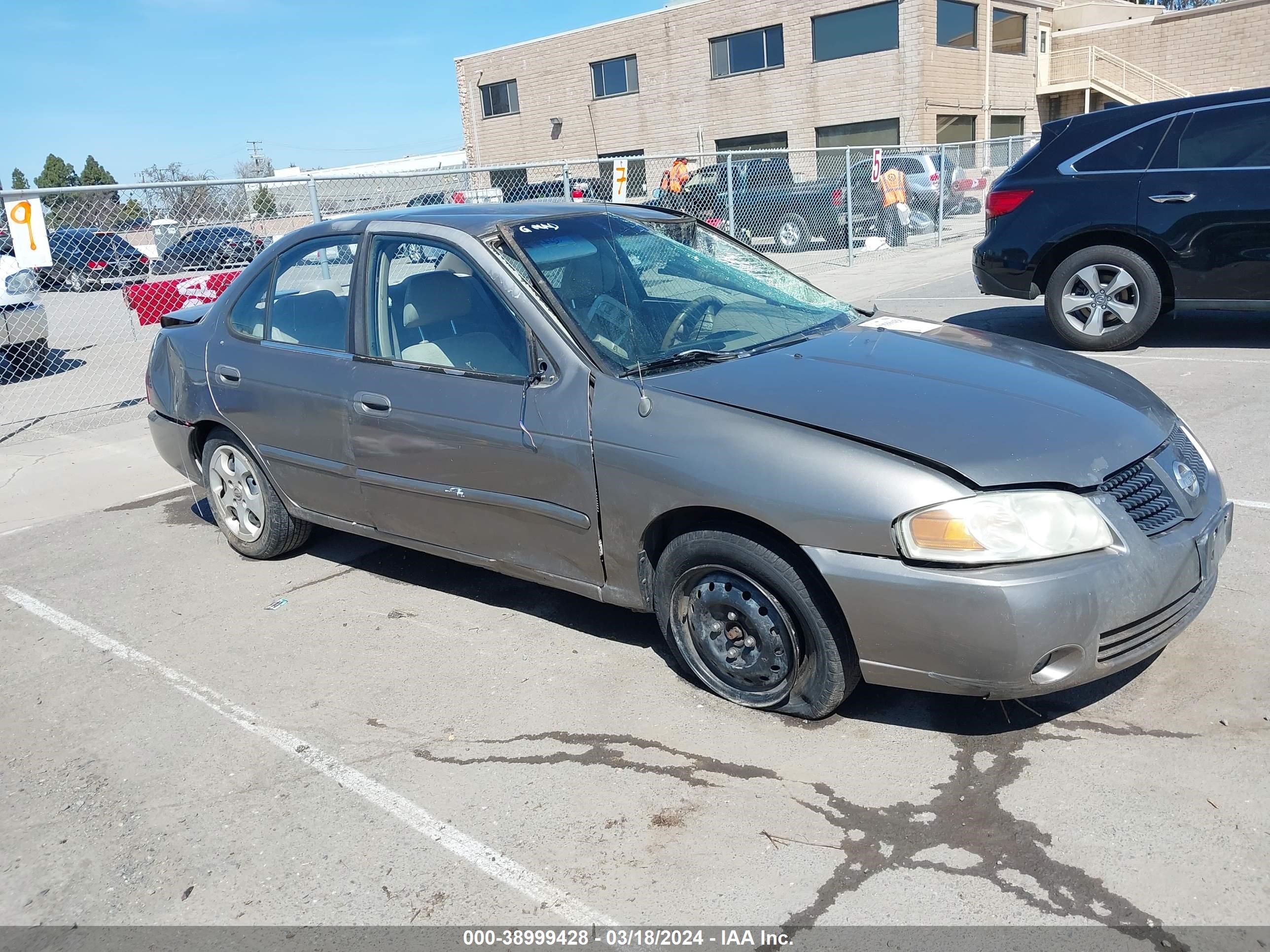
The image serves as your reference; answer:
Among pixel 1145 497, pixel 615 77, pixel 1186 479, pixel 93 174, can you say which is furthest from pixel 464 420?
pixel 93 174

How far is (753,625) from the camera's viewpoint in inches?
132

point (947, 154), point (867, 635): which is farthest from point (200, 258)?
point (947, 154)

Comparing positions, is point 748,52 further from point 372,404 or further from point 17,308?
point 372,404

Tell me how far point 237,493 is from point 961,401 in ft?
12.1

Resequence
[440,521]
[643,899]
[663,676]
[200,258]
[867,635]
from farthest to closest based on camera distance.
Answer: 1. [200,258]
2. [440,521]
3. [663,676]
4. [867,635]
5. [643,899]

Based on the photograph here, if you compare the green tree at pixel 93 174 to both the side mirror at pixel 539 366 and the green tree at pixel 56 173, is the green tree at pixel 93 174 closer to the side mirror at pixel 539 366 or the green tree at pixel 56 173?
the green tree at pixel 56 173

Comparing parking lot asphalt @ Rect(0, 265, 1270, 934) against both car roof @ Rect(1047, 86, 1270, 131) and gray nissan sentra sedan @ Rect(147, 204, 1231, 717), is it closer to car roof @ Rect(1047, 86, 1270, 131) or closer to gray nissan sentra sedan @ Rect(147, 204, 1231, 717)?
gray nissan sentra sedan @ Rect(147, 204, 1231, 717)

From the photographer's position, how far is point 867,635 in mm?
3062

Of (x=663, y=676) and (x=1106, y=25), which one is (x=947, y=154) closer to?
(x=1106, y=25)

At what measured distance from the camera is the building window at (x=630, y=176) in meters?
15.3

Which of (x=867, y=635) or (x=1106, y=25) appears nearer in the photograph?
(x=867, y=635)

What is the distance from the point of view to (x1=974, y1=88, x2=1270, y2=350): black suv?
24.2 ft

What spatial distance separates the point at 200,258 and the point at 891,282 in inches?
358

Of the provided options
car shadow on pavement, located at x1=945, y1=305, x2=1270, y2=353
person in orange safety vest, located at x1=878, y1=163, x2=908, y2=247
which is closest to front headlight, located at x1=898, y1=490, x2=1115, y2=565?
car shadow on pavement, located at x1=945, y1=305, x2=1270, y2=353
